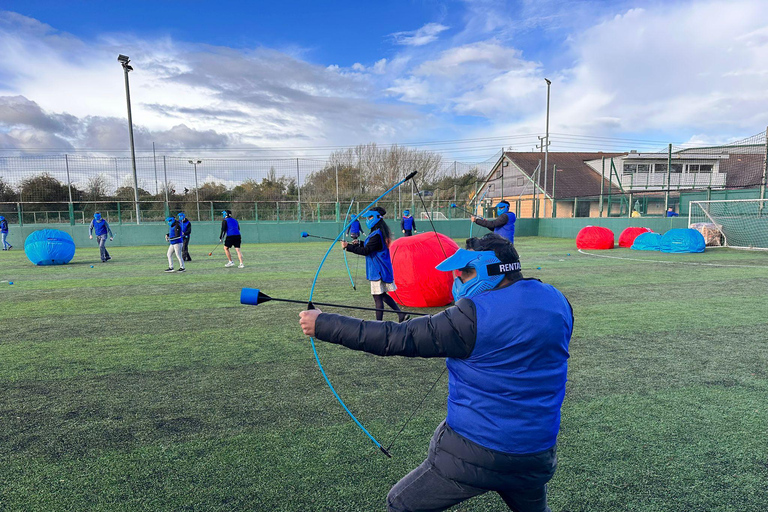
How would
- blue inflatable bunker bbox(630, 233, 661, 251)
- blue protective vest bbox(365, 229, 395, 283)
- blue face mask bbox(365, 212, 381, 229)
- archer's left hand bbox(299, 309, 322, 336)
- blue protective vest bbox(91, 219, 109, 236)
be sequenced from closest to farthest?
archer's left hand bbox(299, 309, 322, 336) < blue face mask bbox(365, 212, 381, 229) < blue protective vest bbox(365, 229, 395, 283) < blue protective vest bbox(91, 219, 109, 236) < blue inflatable bunker bbox(630, 233, 661, 251)

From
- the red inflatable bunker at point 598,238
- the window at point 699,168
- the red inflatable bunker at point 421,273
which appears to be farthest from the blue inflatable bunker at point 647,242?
the window at point 699,168

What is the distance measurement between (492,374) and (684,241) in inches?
787

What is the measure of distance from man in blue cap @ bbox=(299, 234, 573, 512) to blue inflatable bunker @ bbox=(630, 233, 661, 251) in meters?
20.3

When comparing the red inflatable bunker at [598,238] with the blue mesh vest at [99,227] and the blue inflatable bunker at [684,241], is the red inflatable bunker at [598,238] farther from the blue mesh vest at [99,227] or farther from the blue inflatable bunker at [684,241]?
the blue mesh vest at [99,227]

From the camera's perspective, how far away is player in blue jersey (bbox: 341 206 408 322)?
23.3 ft

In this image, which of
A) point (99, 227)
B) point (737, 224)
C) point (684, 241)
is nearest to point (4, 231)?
point (99, 227)

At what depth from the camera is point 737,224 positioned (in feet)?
66.7

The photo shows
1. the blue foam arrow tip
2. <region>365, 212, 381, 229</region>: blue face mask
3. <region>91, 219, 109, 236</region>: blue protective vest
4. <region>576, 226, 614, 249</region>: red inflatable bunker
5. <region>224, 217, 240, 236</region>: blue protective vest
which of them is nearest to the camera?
the blue foam arrow tip

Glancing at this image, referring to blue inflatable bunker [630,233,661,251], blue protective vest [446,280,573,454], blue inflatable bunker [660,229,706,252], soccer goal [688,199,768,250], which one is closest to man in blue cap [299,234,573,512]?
blue protective vest [446,280,573,454]

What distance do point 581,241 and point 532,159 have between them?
26873 mm

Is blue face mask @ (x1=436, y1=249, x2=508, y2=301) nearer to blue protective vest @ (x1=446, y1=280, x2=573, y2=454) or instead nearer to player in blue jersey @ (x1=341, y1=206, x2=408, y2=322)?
blue protective vest @ (x1=446, y1=280, x2=573, y2=454)

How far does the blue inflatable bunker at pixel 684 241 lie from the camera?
18.4m

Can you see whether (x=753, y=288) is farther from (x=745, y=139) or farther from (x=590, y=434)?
(x=745, y=139)

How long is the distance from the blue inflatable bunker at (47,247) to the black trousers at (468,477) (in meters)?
18.3
